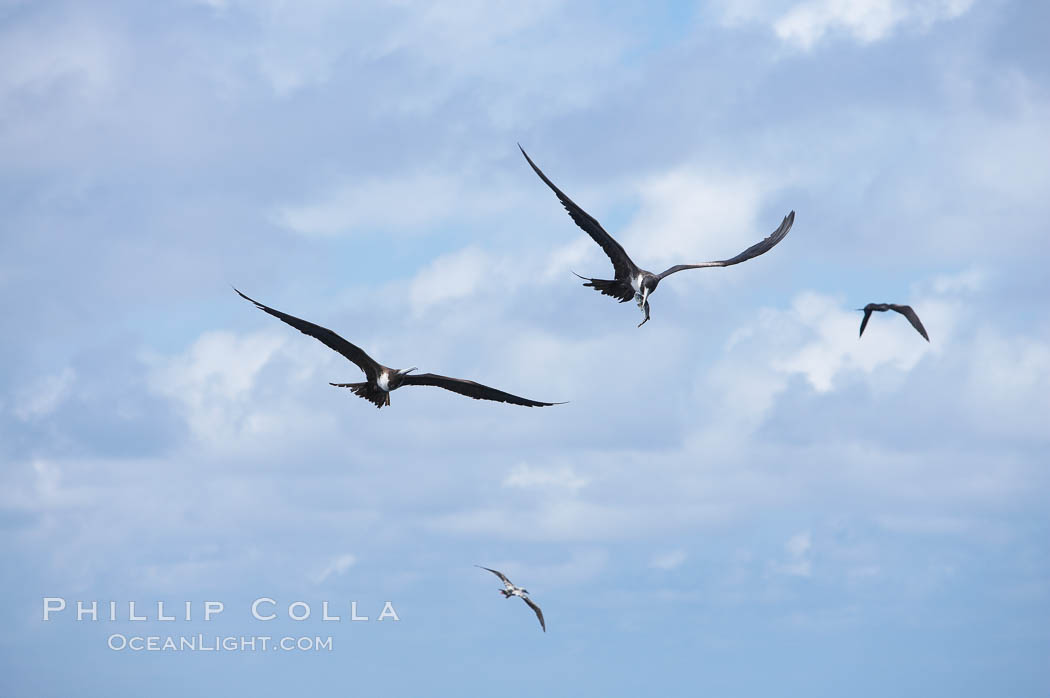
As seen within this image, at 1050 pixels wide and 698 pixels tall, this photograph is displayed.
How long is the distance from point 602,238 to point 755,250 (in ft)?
21.9

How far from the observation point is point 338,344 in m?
47.7

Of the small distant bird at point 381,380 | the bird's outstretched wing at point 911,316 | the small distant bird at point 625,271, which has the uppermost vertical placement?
the small distant bird at point 625,271

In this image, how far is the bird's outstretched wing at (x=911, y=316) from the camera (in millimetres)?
45656

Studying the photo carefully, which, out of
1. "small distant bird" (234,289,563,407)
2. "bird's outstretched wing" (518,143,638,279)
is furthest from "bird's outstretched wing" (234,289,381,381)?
"bird's outstretched wing" (518,143,638,279)

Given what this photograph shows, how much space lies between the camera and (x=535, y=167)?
45500mm

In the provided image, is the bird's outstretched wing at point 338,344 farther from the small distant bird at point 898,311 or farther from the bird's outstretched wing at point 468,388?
the small distant bird at point 898,311

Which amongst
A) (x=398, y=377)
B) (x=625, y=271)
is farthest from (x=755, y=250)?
(x=398, y=377)

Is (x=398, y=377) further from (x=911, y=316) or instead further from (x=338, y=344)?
(x=911, y=316)

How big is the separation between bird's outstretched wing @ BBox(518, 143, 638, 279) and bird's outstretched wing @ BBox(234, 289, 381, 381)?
8665 mm

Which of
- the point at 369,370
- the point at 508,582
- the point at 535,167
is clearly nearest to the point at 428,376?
the point at 369,370

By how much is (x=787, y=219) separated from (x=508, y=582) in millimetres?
25669

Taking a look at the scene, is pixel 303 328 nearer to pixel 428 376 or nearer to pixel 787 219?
pixel 428 376

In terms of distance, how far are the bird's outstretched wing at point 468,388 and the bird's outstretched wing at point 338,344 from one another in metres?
1.46

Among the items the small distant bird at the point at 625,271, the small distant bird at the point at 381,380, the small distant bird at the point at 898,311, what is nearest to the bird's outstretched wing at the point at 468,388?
the small distant bird at the point at 381,380
